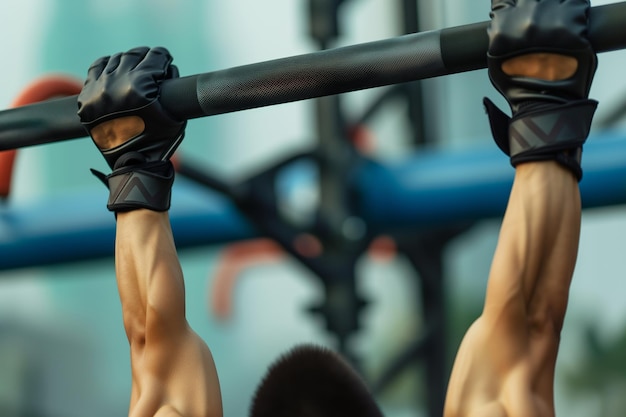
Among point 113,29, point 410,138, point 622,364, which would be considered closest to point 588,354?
point 622,364

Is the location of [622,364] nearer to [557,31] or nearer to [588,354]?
[588,354]

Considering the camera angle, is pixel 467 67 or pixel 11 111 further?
pixel 11 111

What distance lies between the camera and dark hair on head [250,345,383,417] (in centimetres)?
113

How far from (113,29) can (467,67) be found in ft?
15.4

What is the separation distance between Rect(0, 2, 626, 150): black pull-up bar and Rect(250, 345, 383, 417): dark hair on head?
274 millimetres

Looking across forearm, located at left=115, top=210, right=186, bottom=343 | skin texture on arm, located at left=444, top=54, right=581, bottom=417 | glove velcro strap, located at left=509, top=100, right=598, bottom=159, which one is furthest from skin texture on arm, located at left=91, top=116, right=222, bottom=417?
glove velcro strap, located at left=509, top=100, right=598, bottom=159

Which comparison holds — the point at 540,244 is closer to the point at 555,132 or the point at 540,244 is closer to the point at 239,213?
the point at 555,132

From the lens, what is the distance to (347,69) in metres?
1.01

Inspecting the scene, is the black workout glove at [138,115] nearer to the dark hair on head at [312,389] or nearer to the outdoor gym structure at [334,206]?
the dark hair on head at [312,389]

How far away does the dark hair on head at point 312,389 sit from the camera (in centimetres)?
A: 113

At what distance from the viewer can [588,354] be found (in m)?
5.61

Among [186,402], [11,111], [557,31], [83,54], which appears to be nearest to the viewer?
[557,31]

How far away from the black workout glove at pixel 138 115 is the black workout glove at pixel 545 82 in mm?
346

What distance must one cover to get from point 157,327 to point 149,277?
0.05 meters
